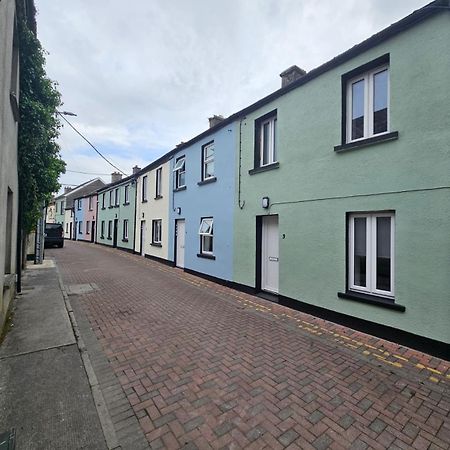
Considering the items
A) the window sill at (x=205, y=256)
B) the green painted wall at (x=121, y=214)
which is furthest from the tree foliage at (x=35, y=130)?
the green painted wall at (x=121, y=214)

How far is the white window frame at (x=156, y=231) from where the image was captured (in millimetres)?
15938

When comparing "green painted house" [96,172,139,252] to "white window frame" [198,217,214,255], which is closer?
"white window frame" [198,217,214,255]

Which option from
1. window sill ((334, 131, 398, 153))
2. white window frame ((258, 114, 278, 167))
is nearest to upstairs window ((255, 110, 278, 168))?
white window frame ((258, 114, 278, 167))

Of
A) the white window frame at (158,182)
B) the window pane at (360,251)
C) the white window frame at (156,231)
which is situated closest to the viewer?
the window pane at (360,251)

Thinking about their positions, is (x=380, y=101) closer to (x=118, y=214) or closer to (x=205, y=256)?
(x=205, y=256)

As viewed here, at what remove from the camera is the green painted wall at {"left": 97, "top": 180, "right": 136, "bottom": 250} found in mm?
20312

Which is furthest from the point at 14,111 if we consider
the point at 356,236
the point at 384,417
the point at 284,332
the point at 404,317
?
the point at 404,317

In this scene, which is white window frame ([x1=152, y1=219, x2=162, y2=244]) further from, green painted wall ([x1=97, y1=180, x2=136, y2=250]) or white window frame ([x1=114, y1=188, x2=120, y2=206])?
white window frame ([x1=114, y1=188, x2=120, y2=206])

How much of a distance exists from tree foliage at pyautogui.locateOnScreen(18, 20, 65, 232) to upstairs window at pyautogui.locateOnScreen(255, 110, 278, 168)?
6.21m

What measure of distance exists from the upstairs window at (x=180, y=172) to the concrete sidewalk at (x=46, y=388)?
8.70m

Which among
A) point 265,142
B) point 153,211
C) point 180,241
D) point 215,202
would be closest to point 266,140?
point 265,142

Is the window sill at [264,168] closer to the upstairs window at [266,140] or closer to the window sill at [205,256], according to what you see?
the upstairs window at [266,140]

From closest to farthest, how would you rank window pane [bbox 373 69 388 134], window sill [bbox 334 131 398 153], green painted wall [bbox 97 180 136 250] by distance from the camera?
window sill [bbox 334 131 398 153] → window pane [bbox 373 69 388 134] → green painted wall [bbox 97 180 136 250]

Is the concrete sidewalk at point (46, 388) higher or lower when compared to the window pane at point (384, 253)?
lower
